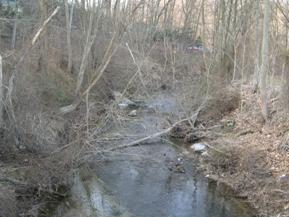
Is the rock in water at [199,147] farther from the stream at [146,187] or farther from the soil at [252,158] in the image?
the stream at [146,187]

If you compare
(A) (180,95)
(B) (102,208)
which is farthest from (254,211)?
(A) (180,95)

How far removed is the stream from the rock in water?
0.35m

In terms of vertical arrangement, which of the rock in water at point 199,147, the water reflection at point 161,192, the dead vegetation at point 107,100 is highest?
the dead vegetation at point 107,100

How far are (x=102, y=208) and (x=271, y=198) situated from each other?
154 inches

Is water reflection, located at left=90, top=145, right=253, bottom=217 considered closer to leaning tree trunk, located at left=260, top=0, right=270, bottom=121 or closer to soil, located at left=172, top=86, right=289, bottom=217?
soil, located at left=172, top=86, right=289, bottom=217

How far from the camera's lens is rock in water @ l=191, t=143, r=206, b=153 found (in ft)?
48.4

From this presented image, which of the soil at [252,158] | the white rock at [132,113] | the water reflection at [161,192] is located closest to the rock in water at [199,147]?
the soil at [252,158]

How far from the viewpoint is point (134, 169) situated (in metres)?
12.9

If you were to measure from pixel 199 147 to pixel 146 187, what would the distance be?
3681 mm

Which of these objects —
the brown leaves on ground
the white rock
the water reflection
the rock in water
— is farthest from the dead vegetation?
the white rock

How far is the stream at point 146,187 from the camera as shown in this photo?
10.4 meters

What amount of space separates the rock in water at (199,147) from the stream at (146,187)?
1.15ft

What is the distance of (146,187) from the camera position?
38.7 feet

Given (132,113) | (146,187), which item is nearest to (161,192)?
(146,187)
